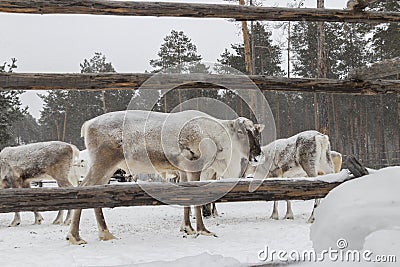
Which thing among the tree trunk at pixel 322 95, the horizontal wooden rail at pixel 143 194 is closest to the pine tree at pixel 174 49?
the tree trunk at pixel 322 95

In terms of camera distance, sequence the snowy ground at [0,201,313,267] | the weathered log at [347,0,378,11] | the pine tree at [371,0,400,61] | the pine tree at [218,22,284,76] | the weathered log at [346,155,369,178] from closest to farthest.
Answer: the weathered log at [346,155,369,178], the weathered log at [347,0,378,11], the snowy ground at [0,201,313,267], the pine tree at [371,0,400,61], the pine tree at [218,22,284,76]

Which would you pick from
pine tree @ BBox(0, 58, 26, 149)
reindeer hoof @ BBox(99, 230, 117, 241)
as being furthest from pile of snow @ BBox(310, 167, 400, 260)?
pine tree @ BBox(0, 58, 26, 149)

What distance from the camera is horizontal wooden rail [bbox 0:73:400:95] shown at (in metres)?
4.04

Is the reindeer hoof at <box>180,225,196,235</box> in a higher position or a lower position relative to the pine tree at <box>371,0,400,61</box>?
lower

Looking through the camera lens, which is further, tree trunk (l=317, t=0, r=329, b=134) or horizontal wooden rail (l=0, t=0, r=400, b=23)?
tree trunk (l=317, t=0, r=329, b=134)

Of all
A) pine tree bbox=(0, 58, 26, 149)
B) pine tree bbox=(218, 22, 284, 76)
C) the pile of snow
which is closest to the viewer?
the pile of snow

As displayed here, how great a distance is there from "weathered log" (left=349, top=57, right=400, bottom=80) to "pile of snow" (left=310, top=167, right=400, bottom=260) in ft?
6.53

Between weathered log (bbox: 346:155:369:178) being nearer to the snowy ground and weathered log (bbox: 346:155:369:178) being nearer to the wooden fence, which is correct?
the wooden fence

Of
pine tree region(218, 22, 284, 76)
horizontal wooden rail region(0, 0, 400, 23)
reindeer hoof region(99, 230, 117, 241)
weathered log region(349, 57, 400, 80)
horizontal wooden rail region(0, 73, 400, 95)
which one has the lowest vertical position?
reindeer hoof region(99, 230, 117, 241)

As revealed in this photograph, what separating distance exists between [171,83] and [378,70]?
2.29 meters

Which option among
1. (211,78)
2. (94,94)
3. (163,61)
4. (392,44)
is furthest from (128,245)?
(94,94)

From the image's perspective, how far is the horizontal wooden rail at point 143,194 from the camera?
125 inches

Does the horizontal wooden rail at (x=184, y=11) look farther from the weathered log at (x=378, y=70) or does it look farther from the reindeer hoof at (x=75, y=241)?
the reindeer hoof at (x=75, y=241)

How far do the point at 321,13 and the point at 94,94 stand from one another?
31577 millimetres
